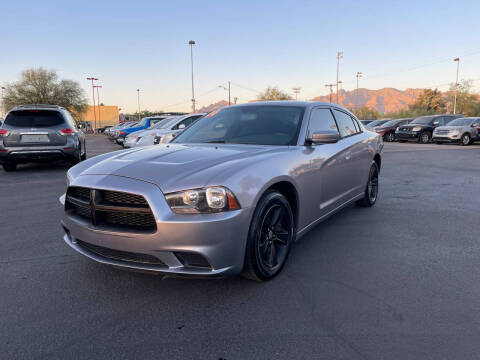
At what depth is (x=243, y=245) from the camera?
8.58ft

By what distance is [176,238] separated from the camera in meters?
2.40

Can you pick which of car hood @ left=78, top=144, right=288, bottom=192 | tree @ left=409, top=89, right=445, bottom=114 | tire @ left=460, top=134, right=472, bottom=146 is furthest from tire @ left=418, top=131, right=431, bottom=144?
tree @ left=409, top=89, right=445, bottom=114

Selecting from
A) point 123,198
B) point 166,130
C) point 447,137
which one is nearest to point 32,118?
point 166,130

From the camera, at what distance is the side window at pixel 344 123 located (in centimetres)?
460

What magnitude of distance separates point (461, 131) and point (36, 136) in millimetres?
19408

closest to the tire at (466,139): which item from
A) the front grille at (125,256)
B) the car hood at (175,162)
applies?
the car hood at (175,162)

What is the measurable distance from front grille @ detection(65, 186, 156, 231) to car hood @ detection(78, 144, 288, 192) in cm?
16

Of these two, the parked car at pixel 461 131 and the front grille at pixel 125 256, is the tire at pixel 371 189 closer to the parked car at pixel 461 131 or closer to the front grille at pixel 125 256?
the front grille at pixel 125 256

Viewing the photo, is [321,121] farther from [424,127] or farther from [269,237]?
[424,127]

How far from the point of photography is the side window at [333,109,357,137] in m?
4.60

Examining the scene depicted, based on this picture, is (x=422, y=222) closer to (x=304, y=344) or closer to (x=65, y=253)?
(x=304, y=344)

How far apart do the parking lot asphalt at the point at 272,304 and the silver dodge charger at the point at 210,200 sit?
11.8 inches

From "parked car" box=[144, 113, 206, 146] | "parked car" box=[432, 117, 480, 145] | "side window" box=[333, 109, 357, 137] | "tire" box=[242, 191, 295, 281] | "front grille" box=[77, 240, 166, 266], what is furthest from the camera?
"parked car" box=[432, 117, 480, 145]

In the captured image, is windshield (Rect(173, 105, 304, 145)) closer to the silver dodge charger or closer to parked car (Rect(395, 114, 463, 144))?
the silver dodge charger
